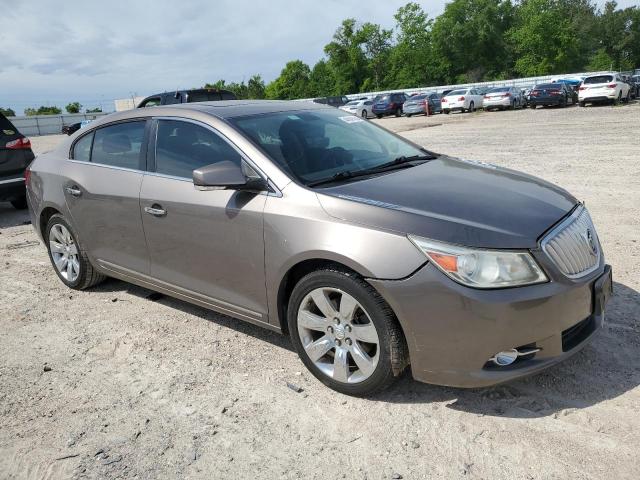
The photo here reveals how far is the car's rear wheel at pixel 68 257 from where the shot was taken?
16.6 feet

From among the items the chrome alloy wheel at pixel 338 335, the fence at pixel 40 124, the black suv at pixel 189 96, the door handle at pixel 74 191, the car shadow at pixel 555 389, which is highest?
the fence at pixel 40 124

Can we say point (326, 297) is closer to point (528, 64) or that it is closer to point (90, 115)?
point (90, 115)

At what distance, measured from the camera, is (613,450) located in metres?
2.60

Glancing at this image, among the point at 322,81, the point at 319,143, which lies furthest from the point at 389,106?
the point at 322,81

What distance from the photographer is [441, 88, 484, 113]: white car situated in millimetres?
34469

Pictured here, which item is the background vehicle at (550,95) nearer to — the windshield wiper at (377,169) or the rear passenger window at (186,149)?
the windshield wiper at (377,169)

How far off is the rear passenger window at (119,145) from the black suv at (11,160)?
4807mm

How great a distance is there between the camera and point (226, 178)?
3.35 metres

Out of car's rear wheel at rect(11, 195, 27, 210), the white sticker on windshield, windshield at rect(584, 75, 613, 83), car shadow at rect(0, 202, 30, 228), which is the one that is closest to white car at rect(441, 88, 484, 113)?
windshield at rect(584, 75, 613, 83)

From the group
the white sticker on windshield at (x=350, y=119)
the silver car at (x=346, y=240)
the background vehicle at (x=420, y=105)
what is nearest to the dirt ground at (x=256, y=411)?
the silver car at (x=346, y=240)

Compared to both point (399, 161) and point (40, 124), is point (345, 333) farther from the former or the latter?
point (40, 124)

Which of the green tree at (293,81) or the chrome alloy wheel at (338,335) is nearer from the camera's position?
the chrome alloy wheel at (338,335)

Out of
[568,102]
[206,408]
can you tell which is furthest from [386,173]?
[568,102]

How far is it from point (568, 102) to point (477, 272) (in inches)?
1348
